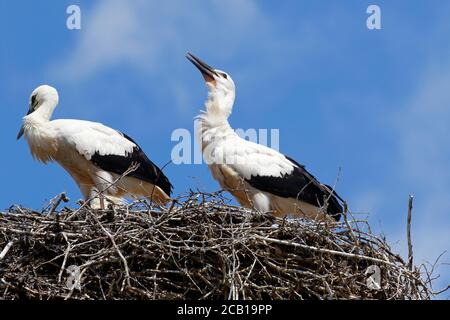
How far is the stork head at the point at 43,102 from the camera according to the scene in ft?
38.2

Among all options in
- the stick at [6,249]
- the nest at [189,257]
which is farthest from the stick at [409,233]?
the stick at [6,249]

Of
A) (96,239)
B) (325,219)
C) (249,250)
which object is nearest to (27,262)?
(96,239)

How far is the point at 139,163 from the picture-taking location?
11.4 m

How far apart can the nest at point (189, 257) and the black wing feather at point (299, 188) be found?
57.8 inches

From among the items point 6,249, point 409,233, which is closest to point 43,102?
point 6,249

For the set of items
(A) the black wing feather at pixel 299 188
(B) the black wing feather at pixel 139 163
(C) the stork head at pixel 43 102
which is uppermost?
(C) the stork head at pixel 43 102

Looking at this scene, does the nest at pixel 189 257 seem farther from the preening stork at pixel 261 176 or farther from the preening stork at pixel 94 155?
the preening stork at pixel 94 155

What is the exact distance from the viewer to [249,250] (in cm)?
887

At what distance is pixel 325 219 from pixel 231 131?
2122mm
